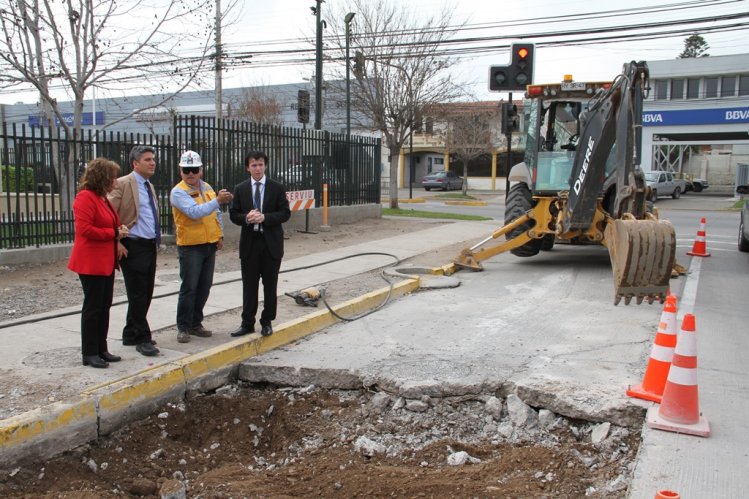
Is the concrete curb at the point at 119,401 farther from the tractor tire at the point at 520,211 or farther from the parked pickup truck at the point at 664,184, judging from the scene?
the parked pickup truck at the point at 664,184

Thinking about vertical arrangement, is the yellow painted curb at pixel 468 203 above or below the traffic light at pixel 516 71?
below

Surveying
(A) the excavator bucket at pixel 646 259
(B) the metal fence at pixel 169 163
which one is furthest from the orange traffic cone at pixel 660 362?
(B) the metal fence at pixel 169 163

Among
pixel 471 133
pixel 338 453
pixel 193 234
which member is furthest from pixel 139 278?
pixel 471 133

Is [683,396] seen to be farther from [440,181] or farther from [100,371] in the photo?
[440,181]

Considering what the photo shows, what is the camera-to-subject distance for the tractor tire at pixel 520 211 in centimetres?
1109

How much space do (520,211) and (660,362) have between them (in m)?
6.81

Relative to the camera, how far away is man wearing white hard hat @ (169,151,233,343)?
579 centimetres

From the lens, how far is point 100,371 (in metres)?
5.02

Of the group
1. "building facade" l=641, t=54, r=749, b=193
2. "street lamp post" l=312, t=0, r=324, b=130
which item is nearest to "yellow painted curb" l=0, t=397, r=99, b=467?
"street lamp post" l=312, t=0, r=324, b=130

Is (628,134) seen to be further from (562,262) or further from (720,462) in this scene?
(562,262)

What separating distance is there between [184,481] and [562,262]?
9.25 metres

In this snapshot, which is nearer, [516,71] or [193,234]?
[193,234]

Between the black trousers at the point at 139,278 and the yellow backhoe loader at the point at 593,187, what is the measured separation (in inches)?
159

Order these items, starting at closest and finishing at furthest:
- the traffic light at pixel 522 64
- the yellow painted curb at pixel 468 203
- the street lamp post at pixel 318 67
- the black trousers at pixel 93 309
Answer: the black trousers at pixel 93 309 → the traffic light at pixel 522 64 → the street lamp post at pixel 318 67 → the yellow painted curb at pixel 468 203
